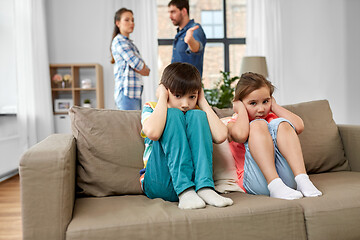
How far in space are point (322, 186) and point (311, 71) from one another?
3674mm

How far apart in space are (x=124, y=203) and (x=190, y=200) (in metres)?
0.26

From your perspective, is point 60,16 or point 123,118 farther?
point 60,16

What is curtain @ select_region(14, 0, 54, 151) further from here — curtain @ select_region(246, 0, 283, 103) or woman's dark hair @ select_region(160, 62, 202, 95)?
woman's dark hair @ select_region(160, 62, 202, 95)

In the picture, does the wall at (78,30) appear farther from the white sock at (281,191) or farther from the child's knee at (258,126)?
the white sock at (281,191)

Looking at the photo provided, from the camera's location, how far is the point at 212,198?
1223 mm

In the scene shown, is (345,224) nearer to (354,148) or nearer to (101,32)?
(354,148)

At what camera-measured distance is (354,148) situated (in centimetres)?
177

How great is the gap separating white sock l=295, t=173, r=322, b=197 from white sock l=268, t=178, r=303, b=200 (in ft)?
0.14

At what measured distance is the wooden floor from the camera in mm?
1886

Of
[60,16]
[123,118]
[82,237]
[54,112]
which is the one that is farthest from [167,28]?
[82,237]

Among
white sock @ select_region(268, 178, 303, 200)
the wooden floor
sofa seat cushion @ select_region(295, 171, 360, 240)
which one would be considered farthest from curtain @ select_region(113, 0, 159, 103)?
sofa seat cushion @ select_region(295, 171, 360, 240)

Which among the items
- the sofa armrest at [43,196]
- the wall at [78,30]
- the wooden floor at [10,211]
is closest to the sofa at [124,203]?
the sofa armrest at [43,196]

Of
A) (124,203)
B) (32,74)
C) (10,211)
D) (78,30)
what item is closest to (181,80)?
(124,203)

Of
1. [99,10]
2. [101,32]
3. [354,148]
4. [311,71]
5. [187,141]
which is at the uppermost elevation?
[99,10]
